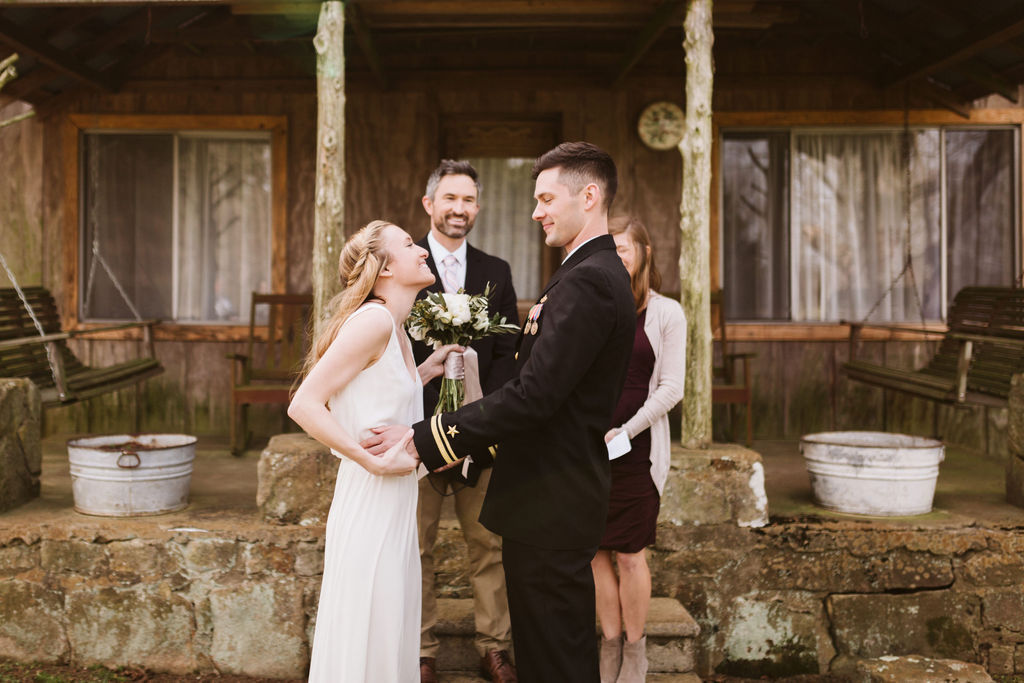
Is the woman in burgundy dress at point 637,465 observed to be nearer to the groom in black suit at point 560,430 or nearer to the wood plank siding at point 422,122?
the groom in black suit at point 560,430

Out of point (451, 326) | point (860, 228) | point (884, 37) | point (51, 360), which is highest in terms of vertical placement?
point (884, 37)

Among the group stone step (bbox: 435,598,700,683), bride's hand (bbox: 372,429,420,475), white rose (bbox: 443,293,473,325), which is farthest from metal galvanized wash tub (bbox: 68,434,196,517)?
bride's hand (bbox: 372,429,420,475)

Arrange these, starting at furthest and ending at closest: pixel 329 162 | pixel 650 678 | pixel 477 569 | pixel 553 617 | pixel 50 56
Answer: pixel 50 56
pixel 329 162
pixel 650 678
pixel 477 569
pixel 553 617

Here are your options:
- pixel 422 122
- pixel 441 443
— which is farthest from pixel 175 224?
pixel 441 443

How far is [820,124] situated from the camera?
735cm

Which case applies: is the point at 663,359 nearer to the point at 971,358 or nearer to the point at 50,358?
the point at 971,358

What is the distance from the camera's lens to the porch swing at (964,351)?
19.1 feet

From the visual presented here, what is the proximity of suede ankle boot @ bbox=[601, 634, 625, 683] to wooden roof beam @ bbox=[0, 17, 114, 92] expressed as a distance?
212 inches

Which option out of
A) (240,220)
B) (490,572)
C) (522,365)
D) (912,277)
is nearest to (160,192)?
(240,220)

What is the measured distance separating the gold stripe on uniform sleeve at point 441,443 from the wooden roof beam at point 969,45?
514cm

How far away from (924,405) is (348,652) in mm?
6087

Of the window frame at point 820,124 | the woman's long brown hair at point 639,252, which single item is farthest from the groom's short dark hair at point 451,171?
the window frame at point 820,124

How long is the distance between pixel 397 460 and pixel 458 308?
0.63 meters

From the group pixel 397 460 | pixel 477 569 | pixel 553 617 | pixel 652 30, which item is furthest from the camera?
pixel 652 30
